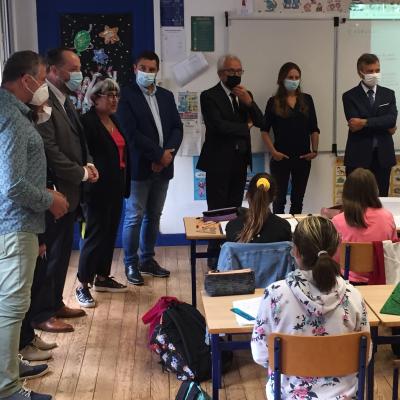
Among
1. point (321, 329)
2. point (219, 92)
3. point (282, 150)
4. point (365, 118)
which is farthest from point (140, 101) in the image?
point (321, 329)

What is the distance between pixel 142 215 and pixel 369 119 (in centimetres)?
186

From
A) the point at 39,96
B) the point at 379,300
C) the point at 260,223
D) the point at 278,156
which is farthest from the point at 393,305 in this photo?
the point at 278,156

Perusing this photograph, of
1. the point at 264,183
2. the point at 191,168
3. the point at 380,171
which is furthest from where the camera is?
the point at 191,168

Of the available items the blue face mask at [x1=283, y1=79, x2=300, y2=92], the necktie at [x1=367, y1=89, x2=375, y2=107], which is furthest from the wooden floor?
the necktie at [x1=367, y1=89, x2=375, y2=107]

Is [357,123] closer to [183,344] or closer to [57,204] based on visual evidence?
[183,344]

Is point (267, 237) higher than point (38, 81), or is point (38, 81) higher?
point (38, 81)

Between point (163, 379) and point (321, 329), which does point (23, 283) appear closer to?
point (163, 379)

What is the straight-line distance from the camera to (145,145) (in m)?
4.33

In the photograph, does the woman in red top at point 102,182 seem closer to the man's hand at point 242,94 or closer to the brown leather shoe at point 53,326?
the brown leather shoe at point 53,326

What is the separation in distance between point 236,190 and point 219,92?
772 mm

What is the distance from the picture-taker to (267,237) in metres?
2.94

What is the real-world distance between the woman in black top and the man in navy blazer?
947mm

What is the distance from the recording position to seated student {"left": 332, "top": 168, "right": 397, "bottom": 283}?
309 centimetres

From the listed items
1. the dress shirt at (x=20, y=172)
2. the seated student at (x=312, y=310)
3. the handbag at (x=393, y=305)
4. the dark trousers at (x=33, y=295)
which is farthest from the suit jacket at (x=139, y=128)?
the seated student at (x=312, y=310)
